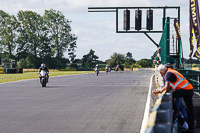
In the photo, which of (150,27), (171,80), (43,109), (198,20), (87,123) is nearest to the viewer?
(171,80)

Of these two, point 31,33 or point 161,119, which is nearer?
point 161,119

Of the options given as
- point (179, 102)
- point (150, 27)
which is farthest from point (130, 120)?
point (150, 27)

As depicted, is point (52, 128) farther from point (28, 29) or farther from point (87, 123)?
point (28, 29)

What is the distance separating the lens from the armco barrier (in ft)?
11.7

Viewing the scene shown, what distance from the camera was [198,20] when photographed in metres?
9.78

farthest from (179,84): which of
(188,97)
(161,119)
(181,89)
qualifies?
(161,119)

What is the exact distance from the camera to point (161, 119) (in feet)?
14.2

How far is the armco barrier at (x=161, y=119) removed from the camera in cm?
356

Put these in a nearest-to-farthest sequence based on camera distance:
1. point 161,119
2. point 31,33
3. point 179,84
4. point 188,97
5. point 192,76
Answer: point 161,119 → point 179,84 → point 188,97 → point 192,76 → point 31,33

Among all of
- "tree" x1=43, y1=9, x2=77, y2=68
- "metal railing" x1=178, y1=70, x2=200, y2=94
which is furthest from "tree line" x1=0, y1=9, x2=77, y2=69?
"metal railing" x1=178, y1=70, x2=200, y2=94

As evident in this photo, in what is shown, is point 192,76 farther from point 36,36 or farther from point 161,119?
point 36,36

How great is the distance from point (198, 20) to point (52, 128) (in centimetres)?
535

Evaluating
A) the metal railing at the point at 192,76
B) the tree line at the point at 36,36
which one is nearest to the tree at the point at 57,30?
the tree line at the point at 36,36

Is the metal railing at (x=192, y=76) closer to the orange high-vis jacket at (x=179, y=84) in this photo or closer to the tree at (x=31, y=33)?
the orange high-vis jacket at (x=179, y=84)
